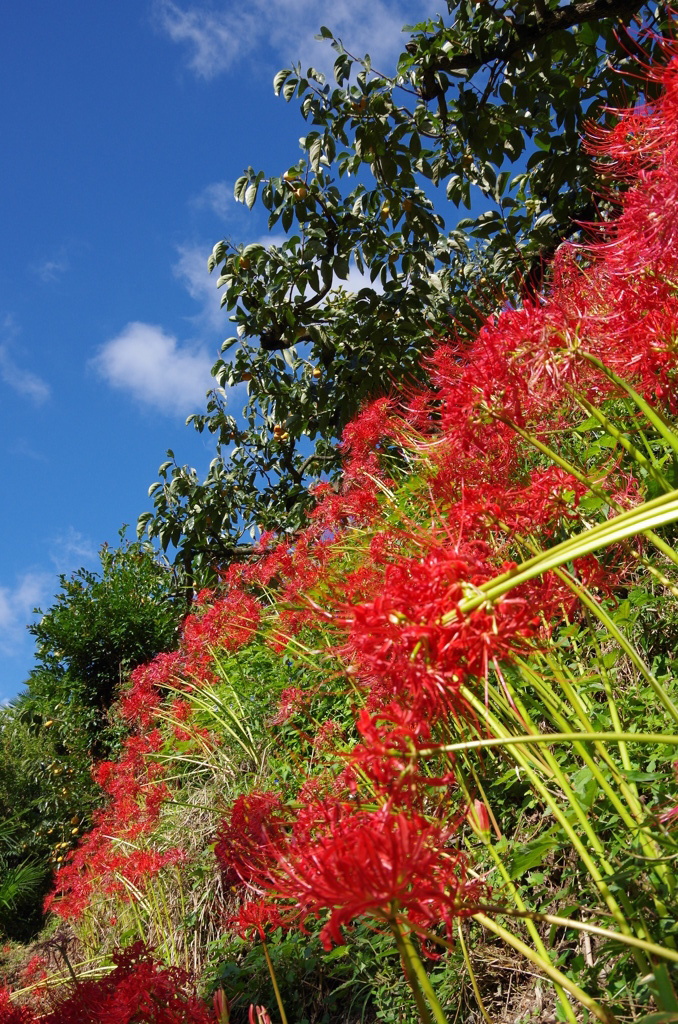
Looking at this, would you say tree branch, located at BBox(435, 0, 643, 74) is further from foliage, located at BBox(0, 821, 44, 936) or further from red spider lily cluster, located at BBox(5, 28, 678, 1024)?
foliage, located at BBox(0, 821, 44, 936)

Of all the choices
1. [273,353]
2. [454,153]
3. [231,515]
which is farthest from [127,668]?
[454,153]

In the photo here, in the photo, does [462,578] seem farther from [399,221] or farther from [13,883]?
[13,883]

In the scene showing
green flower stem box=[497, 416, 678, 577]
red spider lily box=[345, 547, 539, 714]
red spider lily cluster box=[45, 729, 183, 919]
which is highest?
red spider lily cluster box=[45, 729, 183, 919]

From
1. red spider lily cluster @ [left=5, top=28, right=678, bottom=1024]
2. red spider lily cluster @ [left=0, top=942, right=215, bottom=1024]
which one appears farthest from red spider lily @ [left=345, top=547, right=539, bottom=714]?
red spider lily cluster @ [left=0, top=942, right=215, bottom=1024]

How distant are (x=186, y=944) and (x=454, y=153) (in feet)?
15.1

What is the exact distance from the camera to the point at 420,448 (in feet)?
5.30

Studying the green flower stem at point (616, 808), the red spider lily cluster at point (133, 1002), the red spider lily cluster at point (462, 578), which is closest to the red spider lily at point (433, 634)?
the red spider lily cluster at point (462, 578)

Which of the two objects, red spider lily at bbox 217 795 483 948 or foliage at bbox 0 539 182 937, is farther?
foliage at bbox 0 539 182 937

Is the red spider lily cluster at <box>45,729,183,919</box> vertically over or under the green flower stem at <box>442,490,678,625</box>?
over

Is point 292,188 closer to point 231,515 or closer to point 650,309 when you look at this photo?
point 231,515

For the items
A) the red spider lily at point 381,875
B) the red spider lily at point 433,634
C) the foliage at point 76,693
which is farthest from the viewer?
the foliage at point 76,693

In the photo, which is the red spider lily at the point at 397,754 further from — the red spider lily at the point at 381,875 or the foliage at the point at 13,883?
the foliage at the point at 13,883

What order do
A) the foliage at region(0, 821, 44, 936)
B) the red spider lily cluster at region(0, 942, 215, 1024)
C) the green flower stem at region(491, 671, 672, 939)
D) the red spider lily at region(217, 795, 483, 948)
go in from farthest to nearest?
1. the foliage at region(0, 821, 44, 936)
2. the red spider lily cluster at region(0, 942, 215, 1024)
3. the green flower stem at region(491, 671, 672, 939)
4. the red spider lily at region(217, 795, 483, 948)

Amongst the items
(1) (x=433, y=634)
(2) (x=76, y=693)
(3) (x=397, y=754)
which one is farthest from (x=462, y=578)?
(2) (x=76, y=693)
